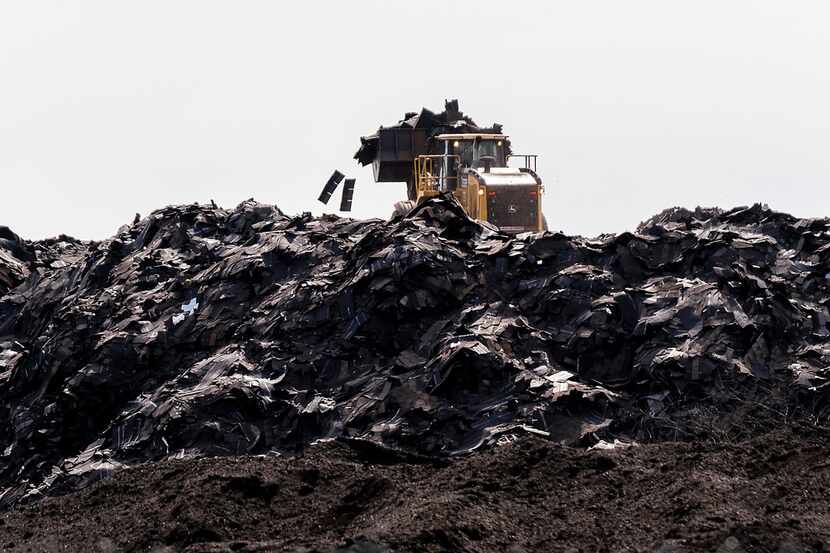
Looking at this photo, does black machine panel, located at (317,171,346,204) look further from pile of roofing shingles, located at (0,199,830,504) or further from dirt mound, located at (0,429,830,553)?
dirt mound, located at (0,429,830,553)

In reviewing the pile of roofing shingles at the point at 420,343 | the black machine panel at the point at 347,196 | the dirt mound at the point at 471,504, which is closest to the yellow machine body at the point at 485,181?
the black machine panel at the point at 347,196

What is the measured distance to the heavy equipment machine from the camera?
24703 millimetres

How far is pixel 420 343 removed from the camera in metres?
17.8

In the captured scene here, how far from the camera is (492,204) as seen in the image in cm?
2466

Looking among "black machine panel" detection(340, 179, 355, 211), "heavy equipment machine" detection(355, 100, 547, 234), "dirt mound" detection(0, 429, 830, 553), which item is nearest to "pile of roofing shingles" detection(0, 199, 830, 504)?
"dirt mound" detection(0, 429, 830, 553)

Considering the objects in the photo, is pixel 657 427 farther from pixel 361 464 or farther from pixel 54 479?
pixel 54 479

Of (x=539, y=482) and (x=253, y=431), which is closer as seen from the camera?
(x=539, y=482)

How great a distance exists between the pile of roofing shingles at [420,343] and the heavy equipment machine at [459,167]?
3.63 m

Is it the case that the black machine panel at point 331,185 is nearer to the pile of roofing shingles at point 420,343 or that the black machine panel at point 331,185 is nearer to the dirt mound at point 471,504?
the pile of roofing shingles at point 420,343

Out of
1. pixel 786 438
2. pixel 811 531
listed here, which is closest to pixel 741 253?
pixel 786 438

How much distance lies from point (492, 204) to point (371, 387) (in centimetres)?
868

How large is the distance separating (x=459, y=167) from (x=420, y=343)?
10.1 metres

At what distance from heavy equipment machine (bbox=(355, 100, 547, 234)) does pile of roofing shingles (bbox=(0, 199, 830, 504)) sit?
3627mm

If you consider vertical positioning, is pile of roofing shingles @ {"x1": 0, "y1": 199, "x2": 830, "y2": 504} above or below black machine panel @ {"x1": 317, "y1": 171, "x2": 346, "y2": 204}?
below
